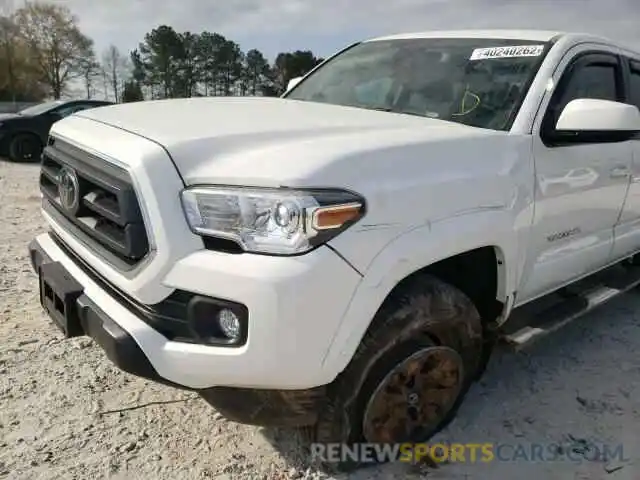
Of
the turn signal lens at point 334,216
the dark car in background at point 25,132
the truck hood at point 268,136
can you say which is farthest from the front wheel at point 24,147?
the turn signal lens at point 334,216

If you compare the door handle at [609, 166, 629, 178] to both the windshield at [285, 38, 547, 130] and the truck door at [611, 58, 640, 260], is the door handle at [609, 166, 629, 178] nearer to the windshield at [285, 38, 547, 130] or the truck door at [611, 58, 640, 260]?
the truck door at [611, 58, 640, 260]

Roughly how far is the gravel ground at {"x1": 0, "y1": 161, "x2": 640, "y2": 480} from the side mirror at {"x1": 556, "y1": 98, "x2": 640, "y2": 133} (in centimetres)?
143

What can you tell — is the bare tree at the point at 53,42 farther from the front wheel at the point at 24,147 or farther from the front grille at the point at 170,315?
the front grille at the point at 170,315

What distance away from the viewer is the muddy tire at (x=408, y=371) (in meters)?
2.18

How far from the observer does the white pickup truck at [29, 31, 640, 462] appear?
189cm

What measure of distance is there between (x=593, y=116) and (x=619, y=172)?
856mm

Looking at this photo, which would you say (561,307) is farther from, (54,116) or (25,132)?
(25,132)

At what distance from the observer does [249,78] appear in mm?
41781

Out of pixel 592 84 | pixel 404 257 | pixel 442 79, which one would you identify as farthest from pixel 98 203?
→ pixel 592 84

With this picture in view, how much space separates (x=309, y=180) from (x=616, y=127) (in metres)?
1.62

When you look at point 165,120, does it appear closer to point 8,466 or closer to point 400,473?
point 8,466

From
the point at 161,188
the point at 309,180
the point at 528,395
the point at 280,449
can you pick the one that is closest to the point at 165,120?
the point at 161,188

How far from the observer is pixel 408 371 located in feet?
7.83

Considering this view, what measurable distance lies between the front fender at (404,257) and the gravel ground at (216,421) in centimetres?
78
